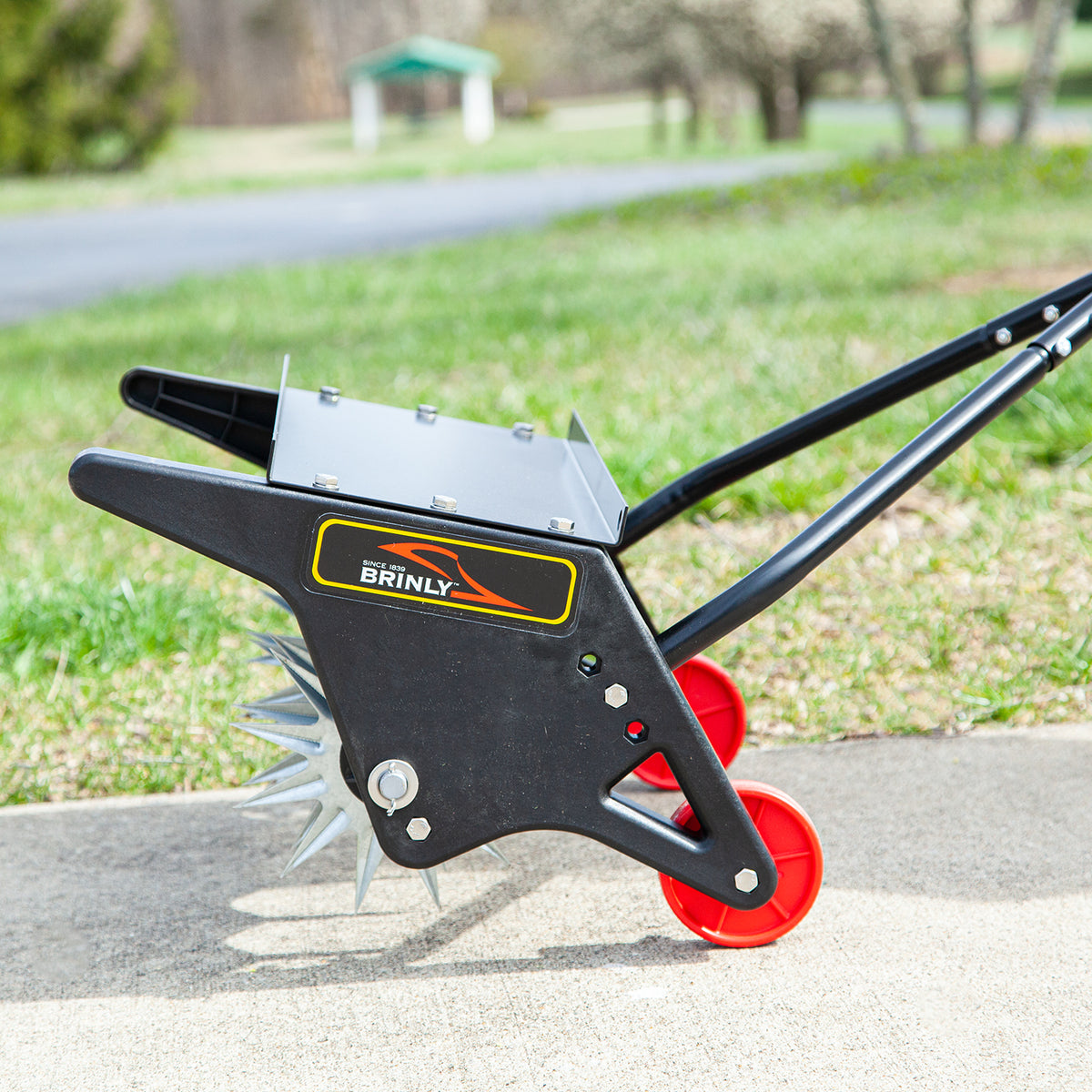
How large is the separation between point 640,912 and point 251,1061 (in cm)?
68

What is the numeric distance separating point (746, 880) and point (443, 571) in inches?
25.8

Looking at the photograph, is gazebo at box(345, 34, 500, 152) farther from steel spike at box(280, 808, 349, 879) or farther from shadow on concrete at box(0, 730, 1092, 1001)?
steel spike at box(280, 808, 349, 879)

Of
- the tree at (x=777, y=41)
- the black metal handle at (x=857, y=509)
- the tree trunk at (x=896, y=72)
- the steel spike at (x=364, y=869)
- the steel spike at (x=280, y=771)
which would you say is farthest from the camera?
the tree at (x=777, y=41)

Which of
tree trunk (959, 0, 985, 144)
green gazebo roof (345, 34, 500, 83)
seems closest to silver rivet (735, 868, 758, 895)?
Result: tree trunk (959, 0, 985, 144)

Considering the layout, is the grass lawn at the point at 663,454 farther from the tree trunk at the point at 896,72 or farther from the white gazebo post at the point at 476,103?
the white gazebo post at the point at 476,103

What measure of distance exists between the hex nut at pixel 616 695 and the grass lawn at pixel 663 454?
1.08 metres

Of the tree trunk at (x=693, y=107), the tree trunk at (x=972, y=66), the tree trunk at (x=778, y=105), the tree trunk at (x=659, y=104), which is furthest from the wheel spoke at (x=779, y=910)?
the tree trunk at (x=659, y=104)

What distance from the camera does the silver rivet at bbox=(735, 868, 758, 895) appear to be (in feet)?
5.99

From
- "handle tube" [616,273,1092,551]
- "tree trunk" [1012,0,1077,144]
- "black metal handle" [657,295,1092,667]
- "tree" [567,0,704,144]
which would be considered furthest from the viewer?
"tree" [567,0,704,144]

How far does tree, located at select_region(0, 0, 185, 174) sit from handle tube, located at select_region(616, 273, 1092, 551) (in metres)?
21.4

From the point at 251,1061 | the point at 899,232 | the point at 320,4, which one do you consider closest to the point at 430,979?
the point at 251,1061

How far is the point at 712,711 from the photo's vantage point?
248 centimetres

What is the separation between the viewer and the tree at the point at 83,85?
20750mm

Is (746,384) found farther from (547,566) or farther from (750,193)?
(750,193)
